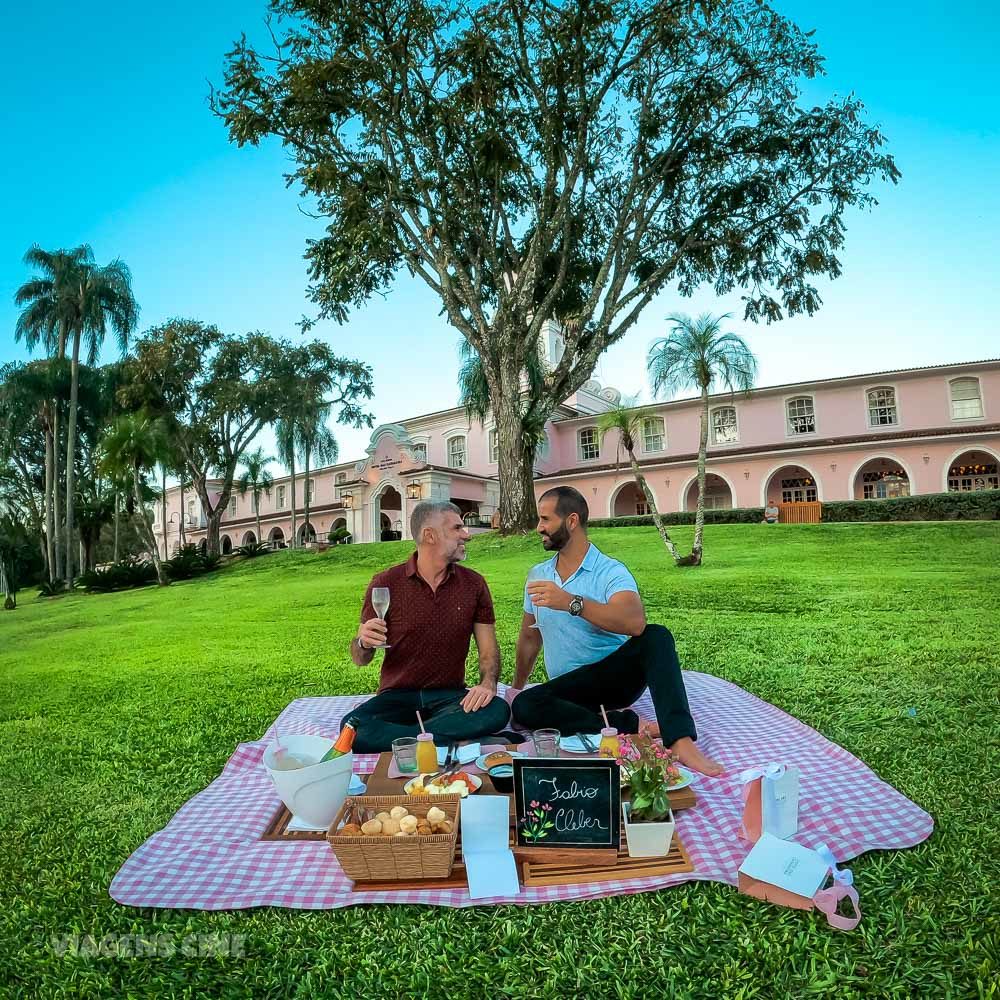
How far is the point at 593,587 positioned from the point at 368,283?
661 inches

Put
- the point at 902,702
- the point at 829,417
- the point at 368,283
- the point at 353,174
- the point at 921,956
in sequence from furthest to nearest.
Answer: the point at 829,417 < the point at 368,283 < the point at 353,174 < the point at 902,702 < the point at 921,956

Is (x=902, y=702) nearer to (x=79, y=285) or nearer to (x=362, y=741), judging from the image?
(x=362, y=741)

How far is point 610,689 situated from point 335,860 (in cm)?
180

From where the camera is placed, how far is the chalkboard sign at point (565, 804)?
7.93 feet

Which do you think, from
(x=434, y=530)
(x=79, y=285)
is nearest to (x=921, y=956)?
(x=434, y=530)

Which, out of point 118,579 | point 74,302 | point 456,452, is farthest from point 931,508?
point 74,302

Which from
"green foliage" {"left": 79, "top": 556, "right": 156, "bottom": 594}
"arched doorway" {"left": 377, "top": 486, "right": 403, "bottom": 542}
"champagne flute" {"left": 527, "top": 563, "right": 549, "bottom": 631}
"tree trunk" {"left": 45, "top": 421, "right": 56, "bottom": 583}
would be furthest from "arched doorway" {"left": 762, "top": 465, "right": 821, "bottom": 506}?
"tree trunk" {"left": 45, "top": 421, "right": 56, "bottom": 583}

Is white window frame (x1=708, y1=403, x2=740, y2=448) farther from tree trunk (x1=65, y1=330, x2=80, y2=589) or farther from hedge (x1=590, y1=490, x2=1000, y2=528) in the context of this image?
tree trunk (x1=65, y1=330, x2=80, y2=589)

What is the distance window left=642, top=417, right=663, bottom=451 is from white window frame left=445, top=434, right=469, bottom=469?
9060mm

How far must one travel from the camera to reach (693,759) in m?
3.28

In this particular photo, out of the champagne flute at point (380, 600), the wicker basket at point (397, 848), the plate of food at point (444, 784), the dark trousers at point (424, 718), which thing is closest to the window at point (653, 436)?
the dark trousers at point (424, 718)

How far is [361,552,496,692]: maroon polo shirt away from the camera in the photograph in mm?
4012

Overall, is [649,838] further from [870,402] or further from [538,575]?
[870,402]

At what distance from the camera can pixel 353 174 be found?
16516 millimetres
